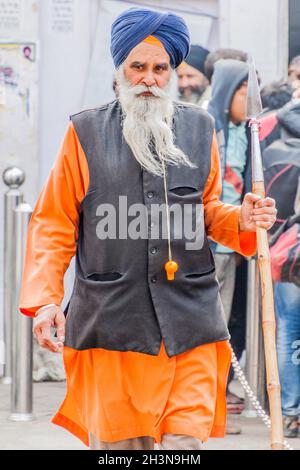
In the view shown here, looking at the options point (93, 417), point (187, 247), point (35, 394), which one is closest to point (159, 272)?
point (187, 247)

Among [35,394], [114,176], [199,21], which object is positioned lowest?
[35,394]

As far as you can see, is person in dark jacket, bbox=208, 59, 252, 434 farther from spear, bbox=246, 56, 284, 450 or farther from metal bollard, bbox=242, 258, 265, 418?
spear, bbox=246, 56, 284, 450

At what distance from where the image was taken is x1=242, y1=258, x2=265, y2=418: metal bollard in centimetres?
694

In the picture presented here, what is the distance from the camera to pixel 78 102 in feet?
27.5

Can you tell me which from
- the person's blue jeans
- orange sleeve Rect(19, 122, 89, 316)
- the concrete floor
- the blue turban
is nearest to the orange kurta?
orange sleeve Rect(19, 122, 89, 316)

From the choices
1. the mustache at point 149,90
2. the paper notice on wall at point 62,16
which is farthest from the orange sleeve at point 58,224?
the paper notice on wall at point 62,16

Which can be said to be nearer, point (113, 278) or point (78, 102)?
point (113, 278)

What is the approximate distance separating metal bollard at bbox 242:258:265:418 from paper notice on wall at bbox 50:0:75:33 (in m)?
2.36

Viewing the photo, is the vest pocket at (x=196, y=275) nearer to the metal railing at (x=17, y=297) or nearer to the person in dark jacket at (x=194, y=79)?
the metal railing at (x=17, y=297)

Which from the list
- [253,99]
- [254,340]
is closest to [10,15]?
[254,340]

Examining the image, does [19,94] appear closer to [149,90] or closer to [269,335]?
[149,90]

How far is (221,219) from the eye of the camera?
4262mm
